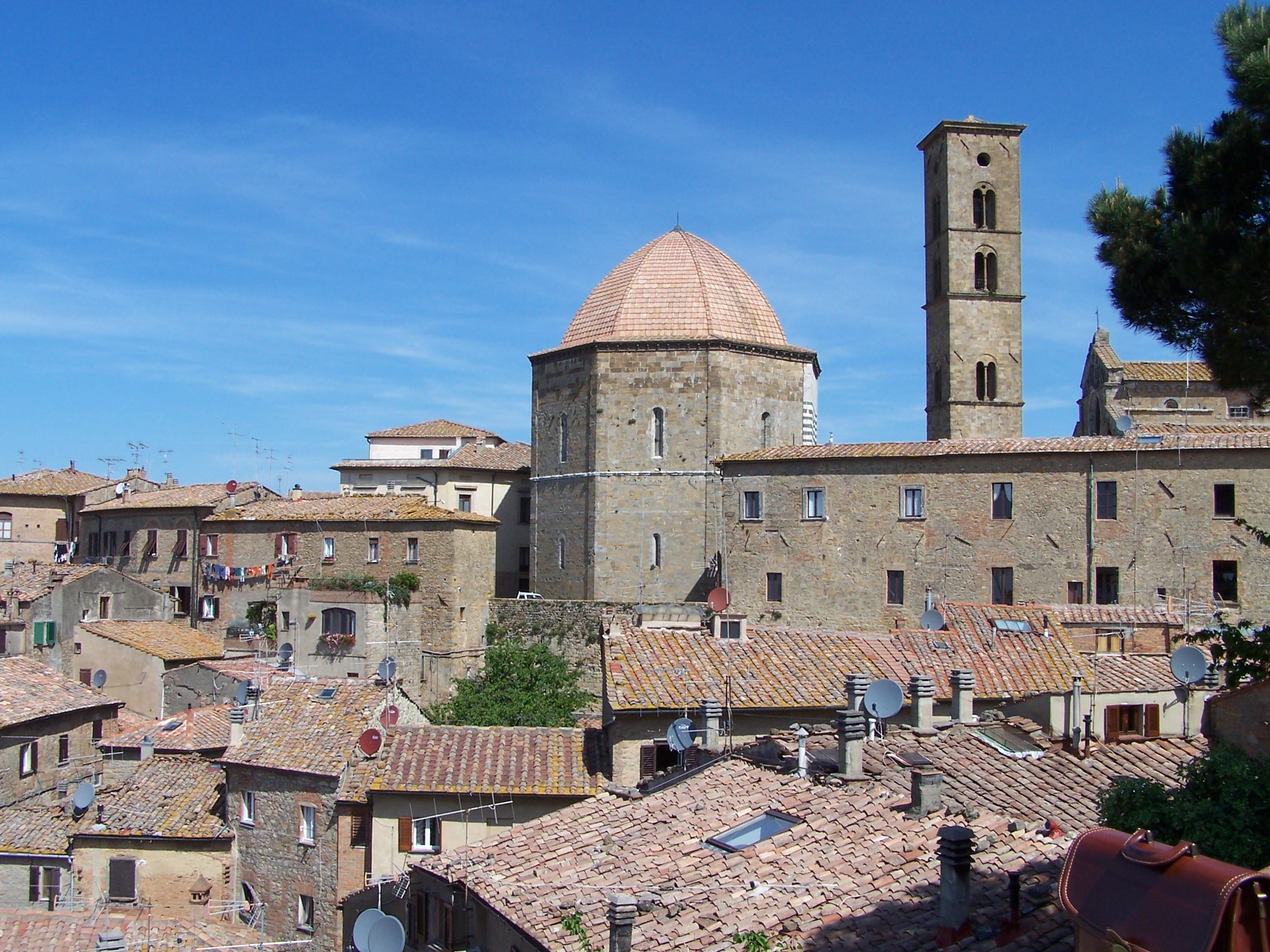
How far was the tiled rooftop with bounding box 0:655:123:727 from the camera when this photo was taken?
92.7 ft

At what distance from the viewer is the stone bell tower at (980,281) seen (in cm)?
4022

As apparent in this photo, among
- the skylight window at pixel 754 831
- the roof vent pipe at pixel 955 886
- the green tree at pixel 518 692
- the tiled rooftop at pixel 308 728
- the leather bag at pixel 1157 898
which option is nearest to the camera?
the leather bag at pixel 1157 898

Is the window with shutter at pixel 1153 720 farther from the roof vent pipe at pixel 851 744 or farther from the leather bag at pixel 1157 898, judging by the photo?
the leather bag at pixel 1157 898

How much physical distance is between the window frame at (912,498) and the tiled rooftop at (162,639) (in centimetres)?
2054

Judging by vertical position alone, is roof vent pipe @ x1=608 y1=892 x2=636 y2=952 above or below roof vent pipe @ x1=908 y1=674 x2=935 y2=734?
below

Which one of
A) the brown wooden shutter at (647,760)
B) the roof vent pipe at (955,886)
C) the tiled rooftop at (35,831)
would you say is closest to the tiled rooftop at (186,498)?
the tiled rooftop at (35,831)

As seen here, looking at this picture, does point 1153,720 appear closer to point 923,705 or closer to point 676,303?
point 923,705

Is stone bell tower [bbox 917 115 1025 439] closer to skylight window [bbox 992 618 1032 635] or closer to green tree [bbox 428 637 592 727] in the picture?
green tree [bbox 428 637 592 727]

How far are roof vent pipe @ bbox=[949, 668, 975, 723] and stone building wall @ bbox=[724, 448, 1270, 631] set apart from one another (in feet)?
43.0

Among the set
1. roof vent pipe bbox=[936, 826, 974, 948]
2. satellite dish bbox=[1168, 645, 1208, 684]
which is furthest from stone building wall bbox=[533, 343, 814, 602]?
roof vent pipe bbox=[936, 826, 974, 948]

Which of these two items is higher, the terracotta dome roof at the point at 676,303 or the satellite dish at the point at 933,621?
the terracotta dome roof at the point at 676,303

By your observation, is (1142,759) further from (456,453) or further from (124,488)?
(124,488)

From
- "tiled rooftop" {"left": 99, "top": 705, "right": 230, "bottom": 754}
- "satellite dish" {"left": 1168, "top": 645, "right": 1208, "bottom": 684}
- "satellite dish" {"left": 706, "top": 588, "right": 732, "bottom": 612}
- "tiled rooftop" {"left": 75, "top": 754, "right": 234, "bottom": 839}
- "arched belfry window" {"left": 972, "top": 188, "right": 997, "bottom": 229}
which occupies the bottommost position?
"tiled rooftop" {"left": 75, "top": 754, "right": 234, "bottom": 839}

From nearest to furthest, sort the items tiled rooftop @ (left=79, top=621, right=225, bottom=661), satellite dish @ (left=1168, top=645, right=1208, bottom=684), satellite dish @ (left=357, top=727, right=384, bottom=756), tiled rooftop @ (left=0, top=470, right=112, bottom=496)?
satellite dish @ (left=1168, top=645, right=1208, bottom=684) → satellite dish @ (left=357, top=727, right=384, bottom=756) → tiled rooftop @ (left=79, top=621, right=225, bottom=661) → tiled rooftop @ (left=0, top=470, right=112, bottom=496)
